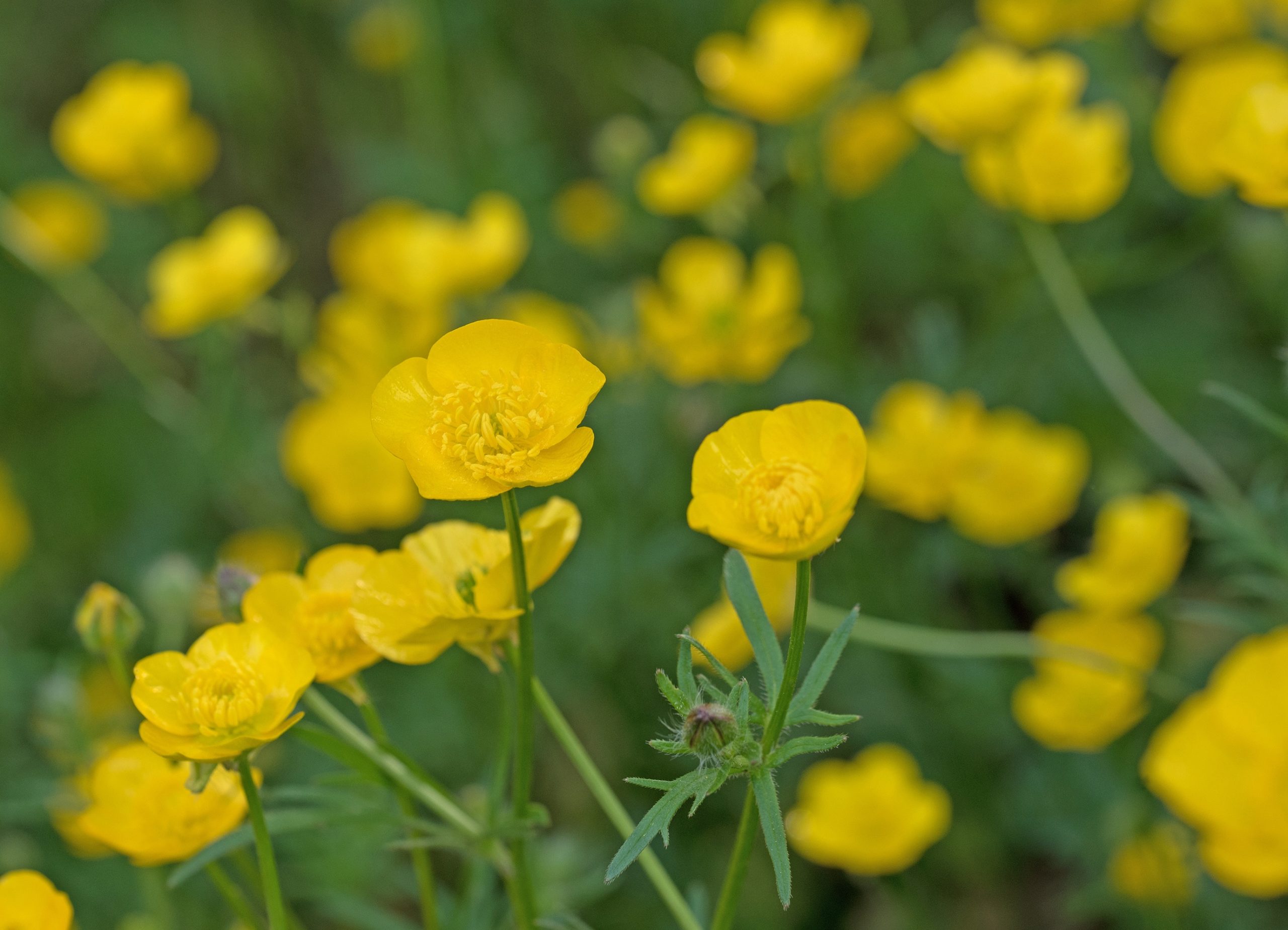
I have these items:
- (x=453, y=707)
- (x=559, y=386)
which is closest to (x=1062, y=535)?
(x=453, y=707)

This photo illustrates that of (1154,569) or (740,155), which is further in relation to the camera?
(740,155)

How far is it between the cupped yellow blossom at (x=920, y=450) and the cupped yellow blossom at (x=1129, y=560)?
0.25m

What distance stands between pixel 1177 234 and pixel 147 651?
2385mm

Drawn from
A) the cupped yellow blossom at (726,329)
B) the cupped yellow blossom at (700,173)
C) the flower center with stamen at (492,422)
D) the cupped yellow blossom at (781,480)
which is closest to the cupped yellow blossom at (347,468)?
the cupped yellow blossom at (726,329)

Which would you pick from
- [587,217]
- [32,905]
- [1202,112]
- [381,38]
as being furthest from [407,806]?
[381,38]

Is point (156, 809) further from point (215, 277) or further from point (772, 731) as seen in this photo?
point (215, 277)

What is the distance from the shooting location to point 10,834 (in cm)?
235

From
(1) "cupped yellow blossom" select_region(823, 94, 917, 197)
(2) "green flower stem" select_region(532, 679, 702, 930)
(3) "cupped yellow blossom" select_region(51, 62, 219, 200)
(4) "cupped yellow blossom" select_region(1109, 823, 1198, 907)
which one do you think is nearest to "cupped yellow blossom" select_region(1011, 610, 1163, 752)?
(4) "cupped yellow blossom" select_region(1109, 823, 1198, 907)

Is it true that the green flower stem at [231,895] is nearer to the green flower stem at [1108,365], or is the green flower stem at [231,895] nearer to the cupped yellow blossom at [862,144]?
the green flower stem at [1108,365]

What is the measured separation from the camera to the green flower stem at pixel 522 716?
3.11 feet

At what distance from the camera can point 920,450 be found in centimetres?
210

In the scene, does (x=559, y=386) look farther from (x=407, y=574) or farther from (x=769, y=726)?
(x=769, y=726)

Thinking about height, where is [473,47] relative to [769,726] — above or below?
below

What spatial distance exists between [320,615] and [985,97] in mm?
1578
